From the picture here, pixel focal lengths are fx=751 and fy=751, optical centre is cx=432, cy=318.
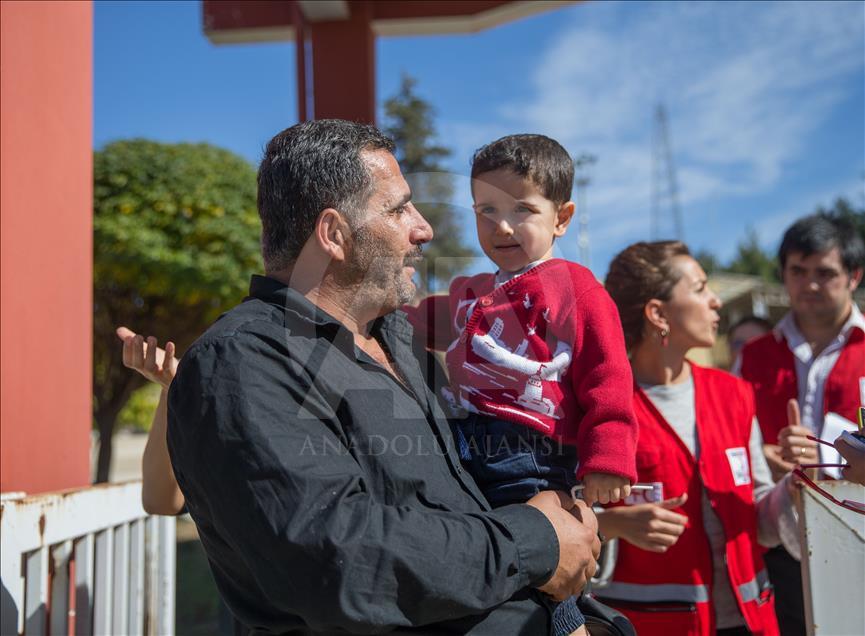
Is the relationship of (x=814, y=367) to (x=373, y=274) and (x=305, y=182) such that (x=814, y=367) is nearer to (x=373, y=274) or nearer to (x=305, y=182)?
(x=373, y=274)

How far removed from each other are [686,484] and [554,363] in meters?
0.78

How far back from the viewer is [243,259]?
34.1ft

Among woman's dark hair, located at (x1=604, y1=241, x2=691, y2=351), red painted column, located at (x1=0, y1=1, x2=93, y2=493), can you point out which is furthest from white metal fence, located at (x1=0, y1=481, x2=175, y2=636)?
woman's dark hair, located at (x1=604, y1=241, x2=691, y2=351)

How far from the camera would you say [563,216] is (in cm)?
212

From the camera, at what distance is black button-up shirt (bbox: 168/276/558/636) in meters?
1.26

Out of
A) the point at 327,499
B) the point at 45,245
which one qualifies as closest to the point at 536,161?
the point at 327,499

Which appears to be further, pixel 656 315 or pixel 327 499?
pixel 656 315

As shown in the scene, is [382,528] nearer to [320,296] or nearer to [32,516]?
[320,296]

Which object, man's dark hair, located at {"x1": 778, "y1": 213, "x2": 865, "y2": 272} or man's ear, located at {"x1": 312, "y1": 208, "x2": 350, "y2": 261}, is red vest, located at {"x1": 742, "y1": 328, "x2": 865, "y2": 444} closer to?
man's dark hair, located at {"x1": 778, "y1": 213, "x2": 865, "y2": 272}

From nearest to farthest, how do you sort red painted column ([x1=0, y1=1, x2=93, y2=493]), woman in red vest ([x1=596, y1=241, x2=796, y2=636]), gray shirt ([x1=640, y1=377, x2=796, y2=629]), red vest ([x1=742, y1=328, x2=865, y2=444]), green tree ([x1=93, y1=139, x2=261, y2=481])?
woman in red vest ([x1=596, y1=241, x2=796, y2=636]), gray shirt ([x1=640, y1=377, x2=796, y2=629]), red painted column ([x1=0, y1=1, x2=93, y2=493]), red vest ([x1=742, y1=328, x2=865, y2=444]), green tree ([x1=93, y1=139, x2=261, y2=481])

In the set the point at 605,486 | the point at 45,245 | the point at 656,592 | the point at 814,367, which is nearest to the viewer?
the point at 605,486

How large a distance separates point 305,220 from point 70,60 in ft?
5.72

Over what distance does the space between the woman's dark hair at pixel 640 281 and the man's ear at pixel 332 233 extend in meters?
1.17

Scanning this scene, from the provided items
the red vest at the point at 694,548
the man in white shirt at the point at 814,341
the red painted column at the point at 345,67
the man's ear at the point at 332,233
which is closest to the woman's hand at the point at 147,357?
the man's ear at the point at 332,233
